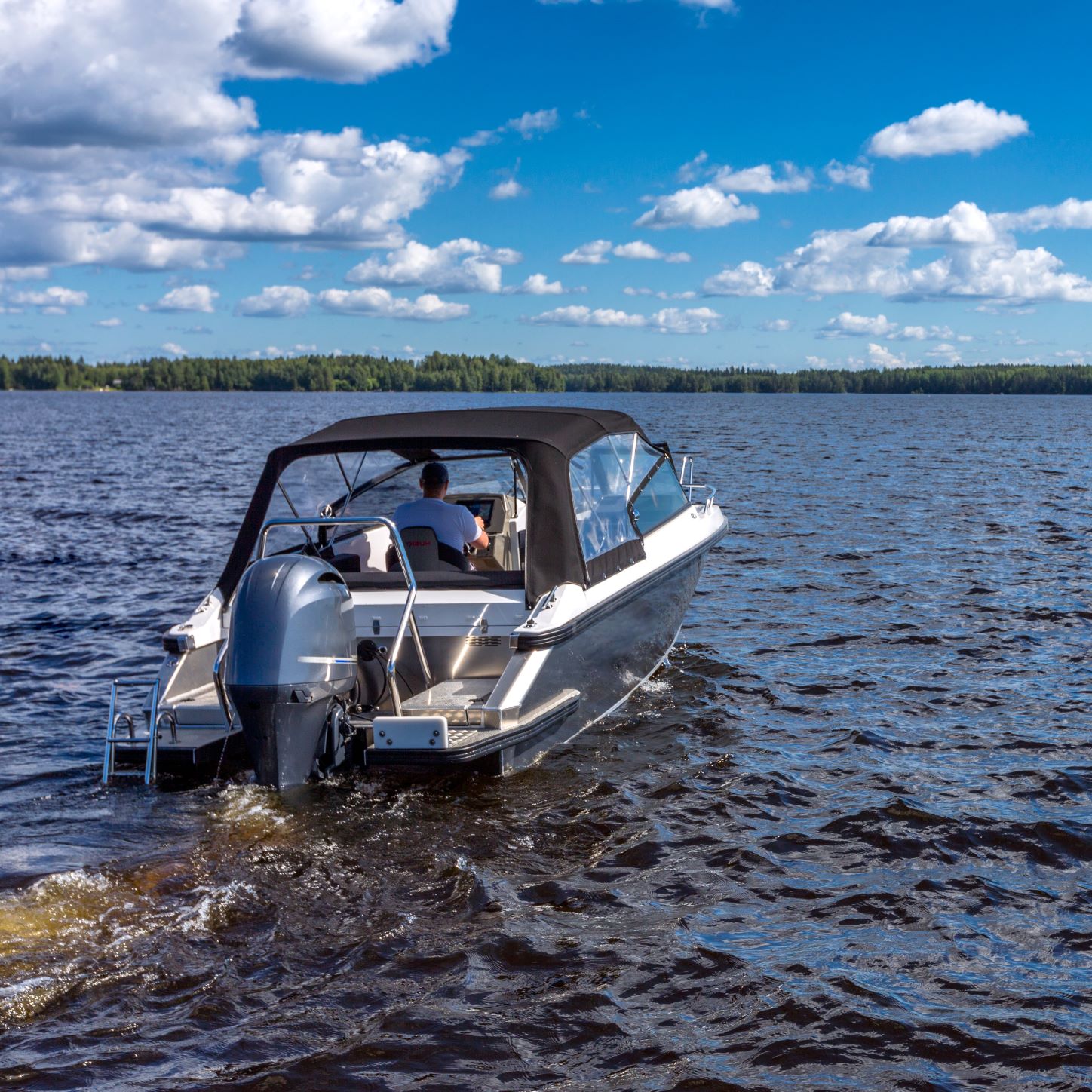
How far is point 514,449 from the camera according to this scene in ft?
25.8

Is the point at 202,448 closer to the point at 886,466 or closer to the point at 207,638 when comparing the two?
the point at 886,466

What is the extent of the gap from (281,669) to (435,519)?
94.5 inches

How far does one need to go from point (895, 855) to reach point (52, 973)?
4213 millimetres

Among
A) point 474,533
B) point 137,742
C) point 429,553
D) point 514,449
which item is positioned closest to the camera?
point 137,742

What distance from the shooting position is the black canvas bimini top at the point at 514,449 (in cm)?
759

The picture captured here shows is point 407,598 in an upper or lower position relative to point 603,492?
lower

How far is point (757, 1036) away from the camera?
14.9ft

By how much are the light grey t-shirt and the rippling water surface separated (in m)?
1.68

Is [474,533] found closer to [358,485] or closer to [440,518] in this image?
[440,518]

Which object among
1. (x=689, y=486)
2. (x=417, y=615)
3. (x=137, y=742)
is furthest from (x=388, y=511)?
(x=689, y=486)

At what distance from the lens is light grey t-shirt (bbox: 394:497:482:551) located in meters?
8.19

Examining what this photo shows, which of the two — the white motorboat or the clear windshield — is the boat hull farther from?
Result: the clear windshield

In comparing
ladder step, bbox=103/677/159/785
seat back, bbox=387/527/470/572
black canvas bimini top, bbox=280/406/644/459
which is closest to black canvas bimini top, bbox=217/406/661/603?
black canvas bimini top, bbox=280/406/644/459

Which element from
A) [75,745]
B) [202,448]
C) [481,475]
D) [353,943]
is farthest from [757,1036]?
[202,448]
